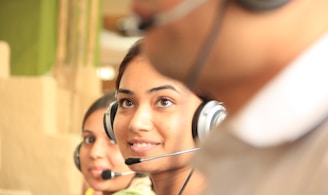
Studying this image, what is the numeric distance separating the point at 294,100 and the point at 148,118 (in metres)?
0.39

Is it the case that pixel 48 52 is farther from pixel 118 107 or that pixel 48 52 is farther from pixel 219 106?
pixel 219 106

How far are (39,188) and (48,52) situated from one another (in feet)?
1.51

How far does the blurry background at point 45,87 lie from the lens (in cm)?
217

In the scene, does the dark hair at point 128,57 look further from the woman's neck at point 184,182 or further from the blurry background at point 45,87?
the blurry background at point 45,87

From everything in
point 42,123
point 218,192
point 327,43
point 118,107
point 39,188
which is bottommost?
point 39,188

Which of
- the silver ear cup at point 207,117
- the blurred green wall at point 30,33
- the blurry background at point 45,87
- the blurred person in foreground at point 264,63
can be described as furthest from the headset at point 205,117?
the blurred green wall at point 30,33

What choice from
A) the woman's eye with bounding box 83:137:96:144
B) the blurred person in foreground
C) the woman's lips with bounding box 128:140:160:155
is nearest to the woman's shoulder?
the woman's lips with bounding box 128:140:160:155

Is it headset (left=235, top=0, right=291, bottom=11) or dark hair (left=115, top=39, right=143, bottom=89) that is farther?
dark hair (left=115, top=39, right=143, bottom=89)

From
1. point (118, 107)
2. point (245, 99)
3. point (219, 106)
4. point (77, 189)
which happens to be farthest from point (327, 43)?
point (77, 189)

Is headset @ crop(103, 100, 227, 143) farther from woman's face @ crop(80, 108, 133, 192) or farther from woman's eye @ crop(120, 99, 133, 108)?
A: woman's face @ crop(80, 108, 133, 192)

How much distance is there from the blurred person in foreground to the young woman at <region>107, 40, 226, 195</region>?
32cm

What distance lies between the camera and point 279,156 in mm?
465

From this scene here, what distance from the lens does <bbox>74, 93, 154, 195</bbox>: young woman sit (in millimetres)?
1163

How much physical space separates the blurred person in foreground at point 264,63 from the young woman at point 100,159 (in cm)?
67
